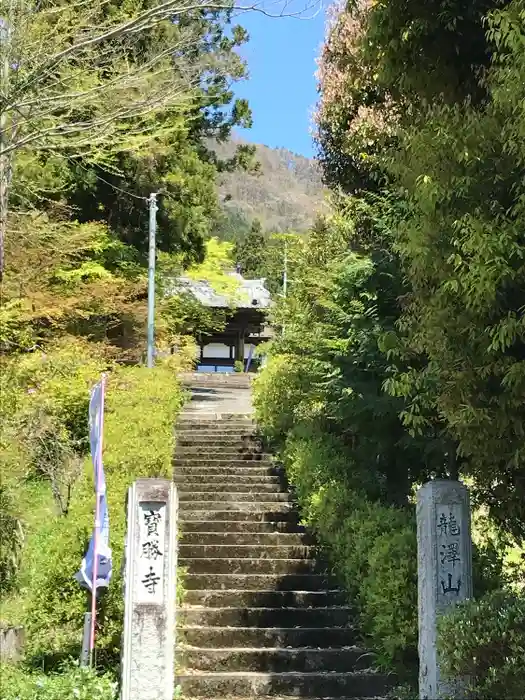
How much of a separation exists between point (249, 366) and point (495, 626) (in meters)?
27.0

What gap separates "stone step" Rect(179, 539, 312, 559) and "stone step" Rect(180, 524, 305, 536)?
1.25 feet

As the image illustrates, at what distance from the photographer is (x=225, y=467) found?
1115 centimetres

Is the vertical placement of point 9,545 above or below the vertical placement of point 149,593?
above

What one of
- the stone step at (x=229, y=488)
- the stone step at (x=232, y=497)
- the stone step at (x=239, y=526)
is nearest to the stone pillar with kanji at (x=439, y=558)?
the stone step at (x=239, y=526)

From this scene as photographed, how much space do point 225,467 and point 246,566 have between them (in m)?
3.06

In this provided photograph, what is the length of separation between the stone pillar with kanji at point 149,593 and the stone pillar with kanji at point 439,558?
180 cm

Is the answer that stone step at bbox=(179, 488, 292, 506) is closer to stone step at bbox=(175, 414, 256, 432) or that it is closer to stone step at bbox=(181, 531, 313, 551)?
stone step at bbox=(181, 531, 313, 551)

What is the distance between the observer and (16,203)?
12.3 metres

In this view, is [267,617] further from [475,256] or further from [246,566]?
[475,256]

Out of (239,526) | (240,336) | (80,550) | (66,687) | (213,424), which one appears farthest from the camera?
(240,336)

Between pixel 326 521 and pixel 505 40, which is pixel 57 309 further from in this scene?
pixel 505 40

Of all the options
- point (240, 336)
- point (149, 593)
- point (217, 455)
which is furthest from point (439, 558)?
point (240, 336)

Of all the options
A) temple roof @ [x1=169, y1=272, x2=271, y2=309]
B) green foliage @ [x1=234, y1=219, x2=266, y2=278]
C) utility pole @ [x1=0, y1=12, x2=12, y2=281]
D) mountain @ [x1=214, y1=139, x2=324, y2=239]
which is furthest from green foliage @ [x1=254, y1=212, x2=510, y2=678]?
mountain @ [x1=214, y1=139, x2=324, y2=239]

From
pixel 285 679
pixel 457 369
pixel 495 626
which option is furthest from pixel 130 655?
pixel 457 369
